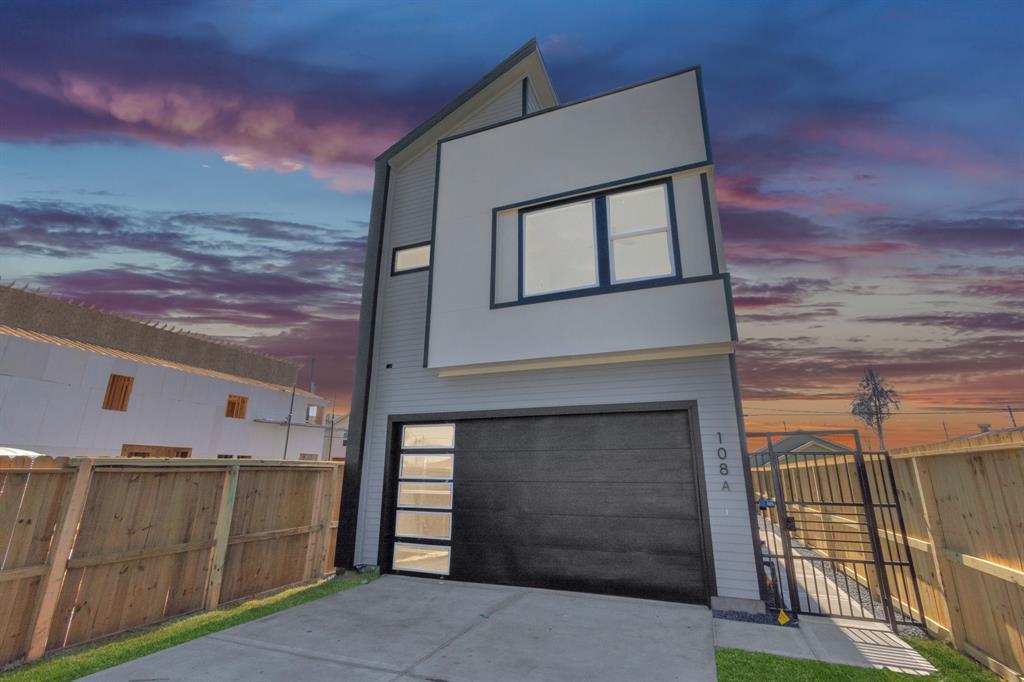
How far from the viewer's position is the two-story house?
206 inches

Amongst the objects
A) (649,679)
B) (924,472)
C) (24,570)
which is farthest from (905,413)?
(24,570)

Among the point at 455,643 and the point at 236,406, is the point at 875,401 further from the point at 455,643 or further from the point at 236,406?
the point at 236,406

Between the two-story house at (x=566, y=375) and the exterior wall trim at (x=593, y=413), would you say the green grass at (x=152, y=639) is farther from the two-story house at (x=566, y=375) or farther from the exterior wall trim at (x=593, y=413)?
the two-story house at (x=566, y=375)

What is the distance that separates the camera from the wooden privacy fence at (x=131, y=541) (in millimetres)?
3525

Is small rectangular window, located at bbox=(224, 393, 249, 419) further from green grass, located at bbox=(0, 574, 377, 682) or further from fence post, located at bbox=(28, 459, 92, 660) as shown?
fence post, located at bbox=(28, 459, 92, 660)

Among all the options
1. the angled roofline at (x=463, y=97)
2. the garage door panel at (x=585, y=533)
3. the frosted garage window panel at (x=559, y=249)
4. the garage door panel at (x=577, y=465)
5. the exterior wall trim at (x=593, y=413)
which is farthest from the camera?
the angled roofline at (x=463, y=97)

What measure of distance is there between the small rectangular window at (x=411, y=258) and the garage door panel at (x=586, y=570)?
15.8 ft

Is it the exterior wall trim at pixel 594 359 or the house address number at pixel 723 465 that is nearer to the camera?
the house address number at pixel 723 465

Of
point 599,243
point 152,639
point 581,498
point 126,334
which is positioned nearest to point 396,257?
point 599,243

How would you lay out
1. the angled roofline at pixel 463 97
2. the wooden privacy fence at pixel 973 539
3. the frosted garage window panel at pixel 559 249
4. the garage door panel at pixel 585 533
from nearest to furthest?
the wooden privacy fence at pixel 973 539, the garage door panel at pixel 585 533, the frosted garage window panel at pixel 559 249, the angled roofline at pixel 463 97

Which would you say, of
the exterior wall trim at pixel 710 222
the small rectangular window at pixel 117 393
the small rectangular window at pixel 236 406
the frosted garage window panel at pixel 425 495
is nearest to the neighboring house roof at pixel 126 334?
the small rectangular window at pixel 236 406

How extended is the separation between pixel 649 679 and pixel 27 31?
15.3 metres


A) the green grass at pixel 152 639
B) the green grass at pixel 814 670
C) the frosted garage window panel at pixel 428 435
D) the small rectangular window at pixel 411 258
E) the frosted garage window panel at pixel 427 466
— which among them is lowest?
the green grass at pixel 152 639

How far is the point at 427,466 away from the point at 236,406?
76.6 ft
